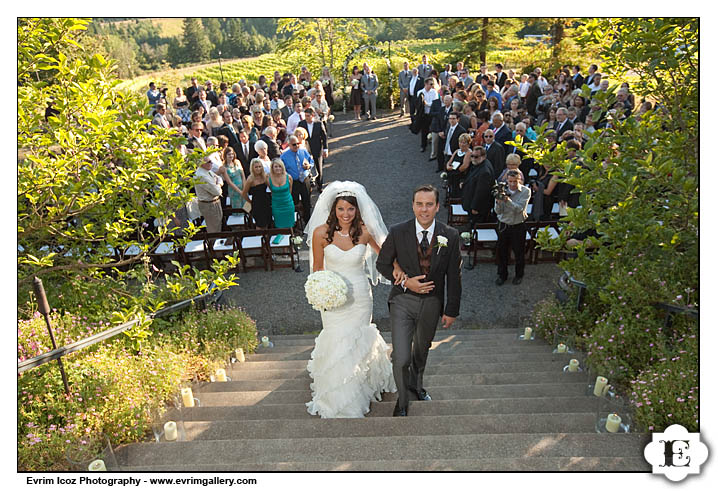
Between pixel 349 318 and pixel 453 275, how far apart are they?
112 cm

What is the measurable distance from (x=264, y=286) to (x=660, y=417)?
20.2 ft

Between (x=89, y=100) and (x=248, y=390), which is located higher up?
(x=89, y=100)

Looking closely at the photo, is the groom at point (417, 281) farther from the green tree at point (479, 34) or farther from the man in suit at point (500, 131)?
the green tree at point (479, 34)

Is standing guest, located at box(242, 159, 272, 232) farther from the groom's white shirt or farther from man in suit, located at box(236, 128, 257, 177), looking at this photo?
the groom's white shirt

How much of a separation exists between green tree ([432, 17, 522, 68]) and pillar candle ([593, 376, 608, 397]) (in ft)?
68.9

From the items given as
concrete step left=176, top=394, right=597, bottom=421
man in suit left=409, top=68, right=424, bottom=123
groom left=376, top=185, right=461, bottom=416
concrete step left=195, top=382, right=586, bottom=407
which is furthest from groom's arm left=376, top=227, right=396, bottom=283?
man in suit left=409, top=68, right=424, bottom=123

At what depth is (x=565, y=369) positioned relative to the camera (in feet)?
16.5

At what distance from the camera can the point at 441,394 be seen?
4719mm

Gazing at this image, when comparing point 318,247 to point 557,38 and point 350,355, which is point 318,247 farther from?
point 557,38

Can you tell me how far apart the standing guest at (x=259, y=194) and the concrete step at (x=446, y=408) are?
512 centimetres

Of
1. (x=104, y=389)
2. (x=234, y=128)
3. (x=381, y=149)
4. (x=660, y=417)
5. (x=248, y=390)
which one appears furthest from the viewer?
(x=381, y=149)

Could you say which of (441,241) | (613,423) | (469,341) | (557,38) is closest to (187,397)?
(441,241)
